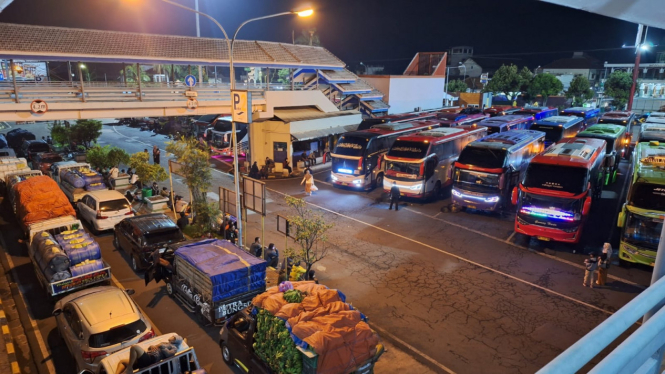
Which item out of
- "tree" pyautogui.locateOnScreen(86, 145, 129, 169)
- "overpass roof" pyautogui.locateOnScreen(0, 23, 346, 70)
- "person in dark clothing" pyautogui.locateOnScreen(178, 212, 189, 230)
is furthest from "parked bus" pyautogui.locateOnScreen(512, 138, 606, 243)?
"tree" pyautogui.locateOnScreen(86, 145, 129, 169)

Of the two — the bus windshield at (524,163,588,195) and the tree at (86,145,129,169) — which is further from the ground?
the bus windshield at (524,163,588,195)

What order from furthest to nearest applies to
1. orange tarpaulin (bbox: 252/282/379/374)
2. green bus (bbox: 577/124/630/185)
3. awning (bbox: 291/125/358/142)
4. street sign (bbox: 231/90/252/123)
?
awning (bbox: 291/125/358/142)
green bus (bbox: 577/124/630/185)
street sign (bbox: 231/90/252/123)
orange tarpaulin (bbox: 252/282/379/374)

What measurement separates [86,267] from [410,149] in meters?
15.6

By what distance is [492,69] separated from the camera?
269 feet

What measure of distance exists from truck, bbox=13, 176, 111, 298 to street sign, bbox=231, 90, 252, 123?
6.04 meters

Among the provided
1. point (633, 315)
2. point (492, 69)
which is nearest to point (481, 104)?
point (492, 69)

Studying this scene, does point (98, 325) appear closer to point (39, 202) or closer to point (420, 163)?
point (39, 202)

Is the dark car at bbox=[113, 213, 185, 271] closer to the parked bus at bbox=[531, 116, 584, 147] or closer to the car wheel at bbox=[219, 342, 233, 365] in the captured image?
the car wheel at bbox=[219, 342, 233, 365]

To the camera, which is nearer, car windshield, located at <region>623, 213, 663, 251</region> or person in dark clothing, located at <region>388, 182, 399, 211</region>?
car windshield, located at <region>623, 213, 663, 251</region>

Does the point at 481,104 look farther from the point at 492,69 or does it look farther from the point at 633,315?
A: the point at 633,315

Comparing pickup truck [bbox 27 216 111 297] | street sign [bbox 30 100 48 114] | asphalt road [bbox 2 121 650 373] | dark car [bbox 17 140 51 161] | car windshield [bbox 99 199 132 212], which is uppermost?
street sign [bbox 30 100 48 114]

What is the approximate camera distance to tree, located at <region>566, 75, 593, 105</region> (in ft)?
181

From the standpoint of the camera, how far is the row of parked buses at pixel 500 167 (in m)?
15.9

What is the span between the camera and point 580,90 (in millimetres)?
55750
